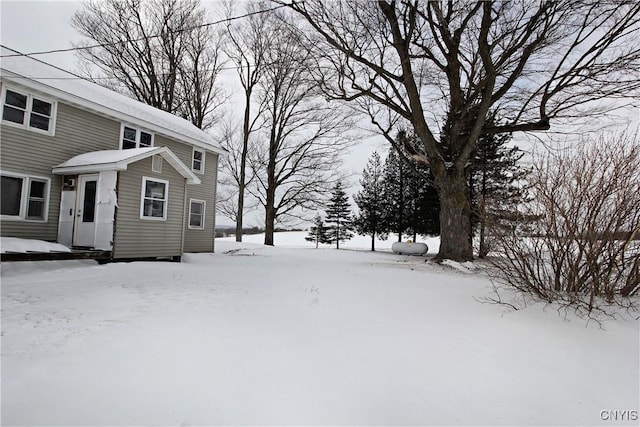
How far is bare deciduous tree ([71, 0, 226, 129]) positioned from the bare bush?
65.0ft

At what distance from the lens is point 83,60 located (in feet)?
62.6

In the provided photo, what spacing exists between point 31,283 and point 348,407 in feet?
20.0

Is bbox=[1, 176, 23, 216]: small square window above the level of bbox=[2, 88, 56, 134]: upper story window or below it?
below

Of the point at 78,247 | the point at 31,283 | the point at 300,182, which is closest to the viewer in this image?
the point at 31,283

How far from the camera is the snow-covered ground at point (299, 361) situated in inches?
100.0

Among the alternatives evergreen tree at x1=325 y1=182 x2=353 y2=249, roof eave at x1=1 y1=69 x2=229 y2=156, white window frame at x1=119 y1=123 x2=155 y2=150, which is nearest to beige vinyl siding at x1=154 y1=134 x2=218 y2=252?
roof eave at x1=1 y1=69 x2=229 y2=156

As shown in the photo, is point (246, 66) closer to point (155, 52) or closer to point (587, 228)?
point (155, 52)

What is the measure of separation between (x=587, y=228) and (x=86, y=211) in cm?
1066

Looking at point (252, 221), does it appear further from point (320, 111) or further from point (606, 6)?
point (606, 6)

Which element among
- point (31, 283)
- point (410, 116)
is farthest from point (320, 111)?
point (31, 283)

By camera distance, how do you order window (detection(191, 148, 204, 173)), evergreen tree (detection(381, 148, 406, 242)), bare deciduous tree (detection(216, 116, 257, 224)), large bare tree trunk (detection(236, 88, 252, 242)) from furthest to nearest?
→ evergreen tree (detection(381, 148, 406, 242))
bare deciduous tree (detection(216, 116, 257, 224))
large bare tree trunk (detection(236, 88, 252, 242))
window (detection(191, 148, 204, 173))

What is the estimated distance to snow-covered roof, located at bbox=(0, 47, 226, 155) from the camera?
8.29 m

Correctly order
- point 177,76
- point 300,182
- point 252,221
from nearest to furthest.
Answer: point 177,76, point 300,182, point 252,221

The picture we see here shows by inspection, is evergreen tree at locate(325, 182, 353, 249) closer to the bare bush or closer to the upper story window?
the upper story window
